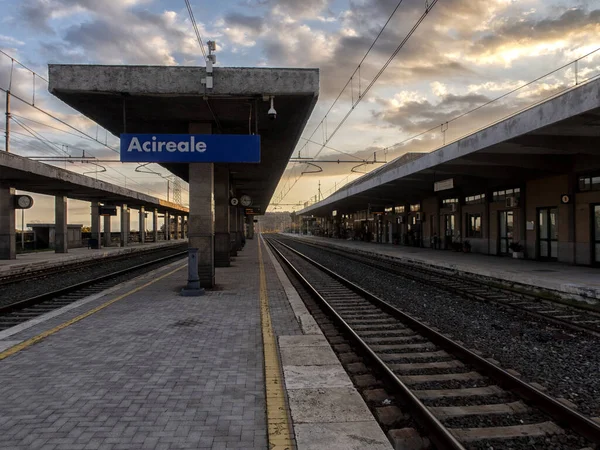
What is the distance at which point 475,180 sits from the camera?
23344 millimetres

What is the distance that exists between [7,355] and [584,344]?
822 cm

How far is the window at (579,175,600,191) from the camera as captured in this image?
15.4m

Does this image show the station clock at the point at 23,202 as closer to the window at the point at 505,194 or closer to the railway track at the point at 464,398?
the railway track at the point at 464,398

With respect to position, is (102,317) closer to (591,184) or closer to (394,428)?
(394,428)

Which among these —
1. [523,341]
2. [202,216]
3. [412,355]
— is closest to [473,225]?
[202,216]

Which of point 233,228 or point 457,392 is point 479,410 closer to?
point 457,392

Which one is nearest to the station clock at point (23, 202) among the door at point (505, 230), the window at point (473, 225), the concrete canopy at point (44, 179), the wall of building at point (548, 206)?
the concrete canopy at point (44, 179)

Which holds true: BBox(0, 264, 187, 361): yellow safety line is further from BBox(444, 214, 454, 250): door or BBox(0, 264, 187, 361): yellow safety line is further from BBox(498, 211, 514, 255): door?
BBox(444, 214, 454, 250): door

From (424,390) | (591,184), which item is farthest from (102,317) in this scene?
(591,184)

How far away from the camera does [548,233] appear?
18609mm

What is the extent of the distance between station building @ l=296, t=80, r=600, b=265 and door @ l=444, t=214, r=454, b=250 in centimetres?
7

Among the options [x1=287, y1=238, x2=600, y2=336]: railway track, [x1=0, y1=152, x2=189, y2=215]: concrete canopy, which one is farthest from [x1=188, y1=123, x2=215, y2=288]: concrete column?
[x1=0, y1=152, x2=189, y2=215]: concrete canopy

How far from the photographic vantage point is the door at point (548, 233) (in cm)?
1813

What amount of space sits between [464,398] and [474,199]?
22445 mm
